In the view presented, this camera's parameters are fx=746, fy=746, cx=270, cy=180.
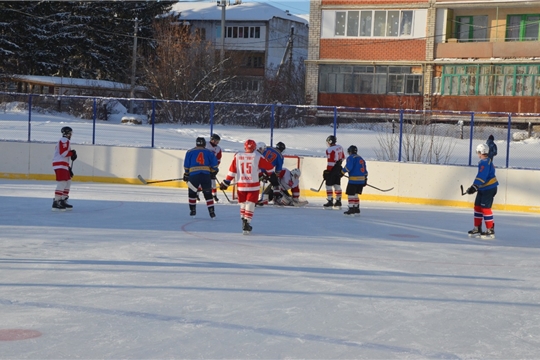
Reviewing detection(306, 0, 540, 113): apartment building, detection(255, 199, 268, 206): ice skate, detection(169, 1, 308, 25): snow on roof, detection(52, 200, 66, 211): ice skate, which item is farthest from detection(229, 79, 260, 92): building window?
detection(52, 200, 66, 211): ice skate

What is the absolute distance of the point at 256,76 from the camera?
5206 cm

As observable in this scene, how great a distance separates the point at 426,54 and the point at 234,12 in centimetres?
2563

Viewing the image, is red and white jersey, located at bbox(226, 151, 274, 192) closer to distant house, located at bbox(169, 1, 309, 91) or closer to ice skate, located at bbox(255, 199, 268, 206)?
ice skate, located at bbox(255, 199, 268, 206)

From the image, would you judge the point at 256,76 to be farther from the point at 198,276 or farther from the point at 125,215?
the point at 198,276

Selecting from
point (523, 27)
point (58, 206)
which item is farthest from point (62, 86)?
point (58, 206)

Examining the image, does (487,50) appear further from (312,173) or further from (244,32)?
(244,32)

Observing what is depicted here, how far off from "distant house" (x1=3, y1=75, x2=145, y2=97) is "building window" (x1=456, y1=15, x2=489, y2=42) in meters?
18.3

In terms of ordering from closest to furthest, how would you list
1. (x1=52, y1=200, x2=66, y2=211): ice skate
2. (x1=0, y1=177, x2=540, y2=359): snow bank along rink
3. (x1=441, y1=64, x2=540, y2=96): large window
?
(x1=0, y1=177, x2=540, y2=359): snow bank along rink, (x1=52, y1=200, x2=66, y2=211): ice skate, (x1=441, y1=64, x2=540, y2=96): large window

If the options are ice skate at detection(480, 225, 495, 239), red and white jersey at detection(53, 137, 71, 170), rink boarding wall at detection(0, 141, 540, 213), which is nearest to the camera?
ice skate at detection(480, 225, 495, 239)

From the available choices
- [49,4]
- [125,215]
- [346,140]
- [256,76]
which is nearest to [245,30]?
[256,76]

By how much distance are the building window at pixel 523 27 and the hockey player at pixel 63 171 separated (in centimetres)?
2406

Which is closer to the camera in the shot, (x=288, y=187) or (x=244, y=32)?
(x=288, y=187)

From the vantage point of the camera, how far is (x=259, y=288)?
6.46 meters

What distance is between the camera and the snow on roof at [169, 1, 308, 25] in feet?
177
